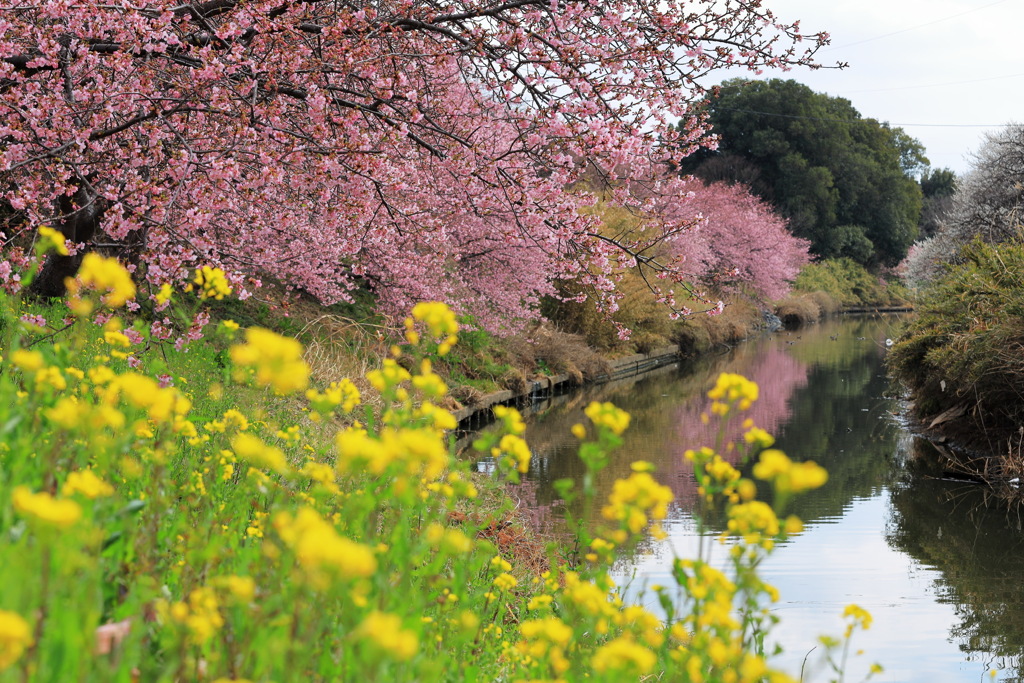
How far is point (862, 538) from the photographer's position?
8711mm

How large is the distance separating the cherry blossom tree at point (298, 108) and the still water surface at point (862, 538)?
2.70m

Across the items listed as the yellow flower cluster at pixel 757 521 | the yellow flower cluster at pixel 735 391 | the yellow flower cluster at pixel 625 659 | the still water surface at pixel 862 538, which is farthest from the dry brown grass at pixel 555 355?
the yellow flower cluster at pixel 625 659

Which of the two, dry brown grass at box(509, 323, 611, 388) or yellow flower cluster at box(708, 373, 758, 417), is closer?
yellow flower cluster at box(708, 373, 758, 417)

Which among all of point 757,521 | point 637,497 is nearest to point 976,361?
point 757,521

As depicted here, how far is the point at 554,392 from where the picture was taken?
17.5m

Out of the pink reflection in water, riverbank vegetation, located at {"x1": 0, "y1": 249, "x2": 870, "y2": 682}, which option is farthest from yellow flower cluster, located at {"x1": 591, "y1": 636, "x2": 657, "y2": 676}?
the pink reflection in water

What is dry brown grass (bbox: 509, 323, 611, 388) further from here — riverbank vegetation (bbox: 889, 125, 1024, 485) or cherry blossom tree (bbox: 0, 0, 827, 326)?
cherry blossom tree (bbox: 0, 0, 827, 326)

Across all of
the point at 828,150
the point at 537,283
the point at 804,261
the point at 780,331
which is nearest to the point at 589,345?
the point at 537,283

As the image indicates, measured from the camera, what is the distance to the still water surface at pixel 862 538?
19.8 feet

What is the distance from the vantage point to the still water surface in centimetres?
603

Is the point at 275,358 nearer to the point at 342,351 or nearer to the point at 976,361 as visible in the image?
the point at 342,351

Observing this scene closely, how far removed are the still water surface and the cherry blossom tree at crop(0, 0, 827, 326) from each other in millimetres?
2695

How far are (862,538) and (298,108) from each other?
6526 mm

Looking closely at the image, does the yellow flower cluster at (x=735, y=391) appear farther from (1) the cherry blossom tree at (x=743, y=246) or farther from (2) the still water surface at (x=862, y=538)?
(1) the cherry blossom tree at (x=743, y=246)
